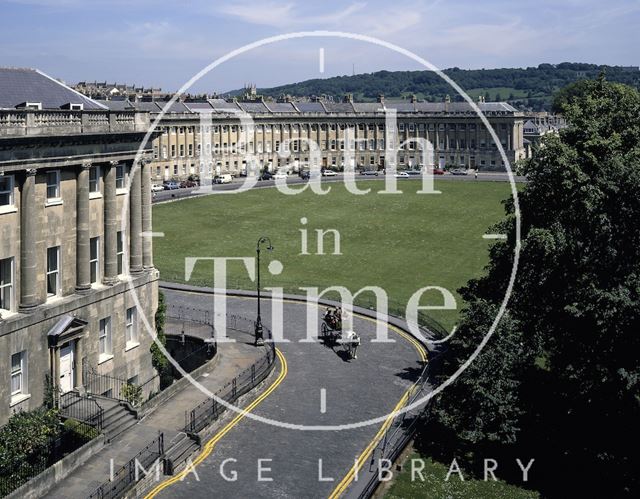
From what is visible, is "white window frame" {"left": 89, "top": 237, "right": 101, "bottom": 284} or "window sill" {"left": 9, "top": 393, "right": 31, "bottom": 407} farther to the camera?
"white window frame" {"left": 89, "top": 237, "right": 101, "bottom": 284}

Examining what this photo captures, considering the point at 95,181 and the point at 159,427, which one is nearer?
the point at 159,427

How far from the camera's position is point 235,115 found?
13900 cm

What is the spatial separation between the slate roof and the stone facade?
2.53m

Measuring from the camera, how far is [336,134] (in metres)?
158

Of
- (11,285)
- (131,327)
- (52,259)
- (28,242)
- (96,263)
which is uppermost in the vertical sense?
(28,242)

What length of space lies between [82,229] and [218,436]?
35.7ft

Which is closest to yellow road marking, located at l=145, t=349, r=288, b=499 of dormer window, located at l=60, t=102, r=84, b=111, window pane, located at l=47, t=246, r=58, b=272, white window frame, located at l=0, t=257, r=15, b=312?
white window frame, located at l=0, t=257, r=15, b=312

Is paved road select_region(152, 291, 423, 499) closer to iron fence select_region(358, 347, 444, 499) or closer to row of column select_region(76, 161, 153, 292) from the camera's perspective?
iron fence select_region(358, 347, 444, 499)

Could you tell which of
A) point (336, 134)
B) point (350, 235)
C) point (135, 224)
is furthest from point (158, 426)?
point (336, 134)

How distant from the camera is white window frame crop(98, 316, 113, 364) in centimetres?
3679

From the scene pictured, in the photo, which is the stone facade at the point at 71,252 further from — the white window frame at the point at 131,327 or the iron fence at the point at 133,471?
the iron fence at the point at 133,471

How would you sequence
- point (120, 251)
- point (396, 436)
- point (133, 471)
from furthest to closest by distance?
point (120, 251) → point (396, 436) → point (133, 471)

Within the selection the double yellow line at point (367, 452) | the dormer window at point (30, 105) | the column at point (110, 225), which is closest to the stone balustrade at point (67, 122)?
the column at point (110, 225)

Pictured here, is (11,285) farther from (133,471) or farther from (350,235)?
(350,235)
